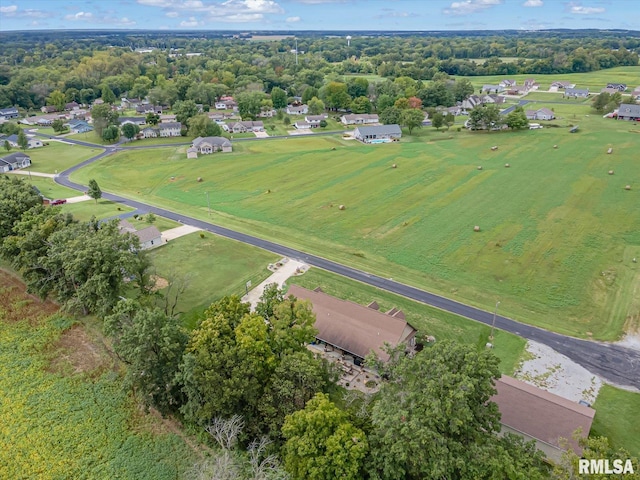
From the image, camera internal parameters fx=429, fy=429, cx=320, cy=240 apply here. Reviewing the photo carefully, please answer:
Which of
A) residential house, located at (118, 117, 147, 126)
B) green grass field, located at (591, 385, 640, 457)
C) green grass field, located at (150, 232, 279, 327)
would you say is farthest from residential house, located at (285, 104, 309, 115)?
green grass field, located at (591, 385, 640, 457)

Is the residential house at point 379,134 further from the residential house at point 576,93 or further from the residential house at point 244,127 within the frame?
the residential house at point 576,93

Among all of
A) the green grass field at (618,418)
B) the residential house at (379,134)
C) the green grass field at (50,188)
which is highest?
the residential house at (379,134)

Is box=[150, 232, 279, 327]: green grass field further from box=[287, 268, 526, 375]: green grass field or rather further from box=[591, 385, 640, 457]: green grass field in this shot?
box=[591, 385, 640, 457]: green grass field

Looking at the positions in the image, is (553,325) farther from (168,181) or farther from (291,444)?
(168,181)

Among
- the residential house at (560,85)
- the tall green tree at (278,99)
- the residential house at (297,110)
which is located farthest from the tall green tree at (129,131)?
the residential house at (560,85)

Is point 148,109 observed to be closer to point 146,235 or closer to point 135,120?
point 135,120

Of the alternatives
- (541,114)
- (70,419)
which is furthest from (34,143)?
(541,114)

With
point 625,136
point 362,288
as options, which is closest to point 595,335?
point 362,288
